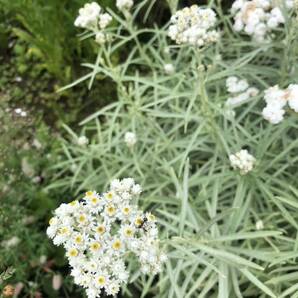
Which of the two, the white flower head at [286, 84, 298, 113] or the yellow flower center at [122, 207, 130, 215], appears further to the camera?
the white flower head at [286, 84, 298, 113]

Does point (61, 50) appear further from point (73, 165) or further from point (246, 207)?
point (246, 207)

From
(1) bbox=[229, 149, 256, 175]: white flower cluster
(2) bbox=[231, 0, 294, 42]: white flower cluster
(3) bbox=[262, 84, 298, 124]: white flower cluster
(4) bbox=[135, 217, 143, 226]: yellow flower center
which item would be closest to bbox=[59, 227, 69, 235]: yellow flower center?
(4) bbox=[135, 217, 143, 226]: yellow flower center

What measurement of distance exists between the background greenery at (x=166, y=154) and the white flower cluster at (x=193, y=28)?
128mm

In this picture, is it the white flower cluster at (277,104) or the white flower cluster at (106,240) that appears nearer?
the white flower cluster at (106,240)

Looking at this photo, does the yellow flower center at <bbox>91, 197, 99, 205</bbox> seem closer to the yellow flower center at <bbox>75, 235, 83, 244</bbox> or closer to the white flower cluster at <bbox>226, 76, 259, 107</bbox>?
the yellow flower center at <bbox>75, 235, 83, 244</bbox>

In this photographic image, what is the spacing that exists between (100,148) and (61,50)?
3.35 feet

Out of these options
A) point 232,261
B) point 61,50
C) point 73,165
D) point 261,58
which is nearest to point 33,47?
point 61,50

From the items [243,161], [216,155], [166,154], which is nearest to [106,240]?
[243,161]

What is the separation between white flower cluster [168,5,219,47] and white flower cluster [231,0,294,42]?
16.6 inches

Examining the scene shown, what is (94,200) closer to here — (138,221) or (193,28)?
(138,221)

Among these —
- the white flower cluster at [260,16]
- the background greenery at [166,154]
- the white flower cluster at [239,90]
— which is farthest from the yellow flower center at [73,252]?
the white flower cluster at [260,16]

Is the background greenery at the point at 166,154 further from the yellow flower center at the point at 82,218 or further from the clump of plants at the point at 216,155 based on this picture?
the yellow flower center at the point at 82,218

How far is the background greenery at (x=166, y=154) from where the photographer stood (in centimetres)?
234

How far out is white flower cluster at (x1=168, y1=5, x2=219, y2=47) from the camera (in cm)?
225
